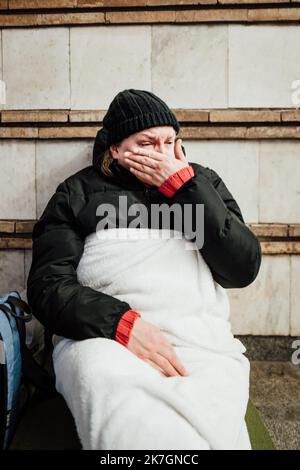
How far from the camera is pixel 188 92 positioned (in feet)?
5.43

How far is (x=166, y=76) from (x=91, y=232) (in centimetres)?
78

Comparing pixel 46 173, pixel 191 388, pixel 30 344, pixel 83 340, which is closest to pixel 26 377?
pixel 30 344

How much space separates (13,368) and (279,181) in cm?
123

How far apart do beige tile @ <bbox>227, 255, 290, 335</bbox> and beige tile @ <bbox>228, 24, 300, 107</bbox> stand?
0.68 m

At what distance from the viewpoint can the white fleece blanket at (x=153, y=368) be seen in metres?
0.88

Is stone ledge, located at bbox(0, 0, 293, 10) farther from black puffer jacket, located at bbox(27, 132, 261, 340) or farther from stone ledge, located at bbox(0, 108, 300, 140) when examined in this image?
black puffer jacket, located at bbox(27, 132, 261, 340)

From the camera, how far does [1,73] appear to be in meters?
1.70

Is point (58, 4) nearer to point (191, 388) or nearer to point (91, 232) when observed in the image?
point (91, 232)

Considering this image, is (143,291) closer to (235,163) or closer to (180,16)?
(235,163)

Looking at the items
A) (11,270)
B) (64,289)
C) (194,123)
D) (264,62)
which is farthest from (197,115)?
(11,270)

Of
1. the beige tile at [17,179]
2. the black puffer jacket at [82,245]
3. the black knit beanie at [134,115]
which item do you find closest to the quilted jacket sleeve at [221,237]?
the black puffer jacket at [82,245]

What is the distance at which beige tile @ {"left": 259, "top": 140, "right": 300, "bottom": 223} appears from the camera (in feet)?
5.45

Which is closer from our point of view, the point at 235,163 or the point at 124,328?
the point at 124,328

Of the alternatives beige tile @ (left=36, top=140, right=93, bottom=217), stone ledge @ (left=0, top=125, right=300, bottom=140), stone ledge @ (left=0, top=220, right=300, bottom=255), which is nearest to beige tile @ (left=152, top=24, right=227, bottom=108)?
stone ledge @ (left=0, top=125, right=300, bottom=140)
